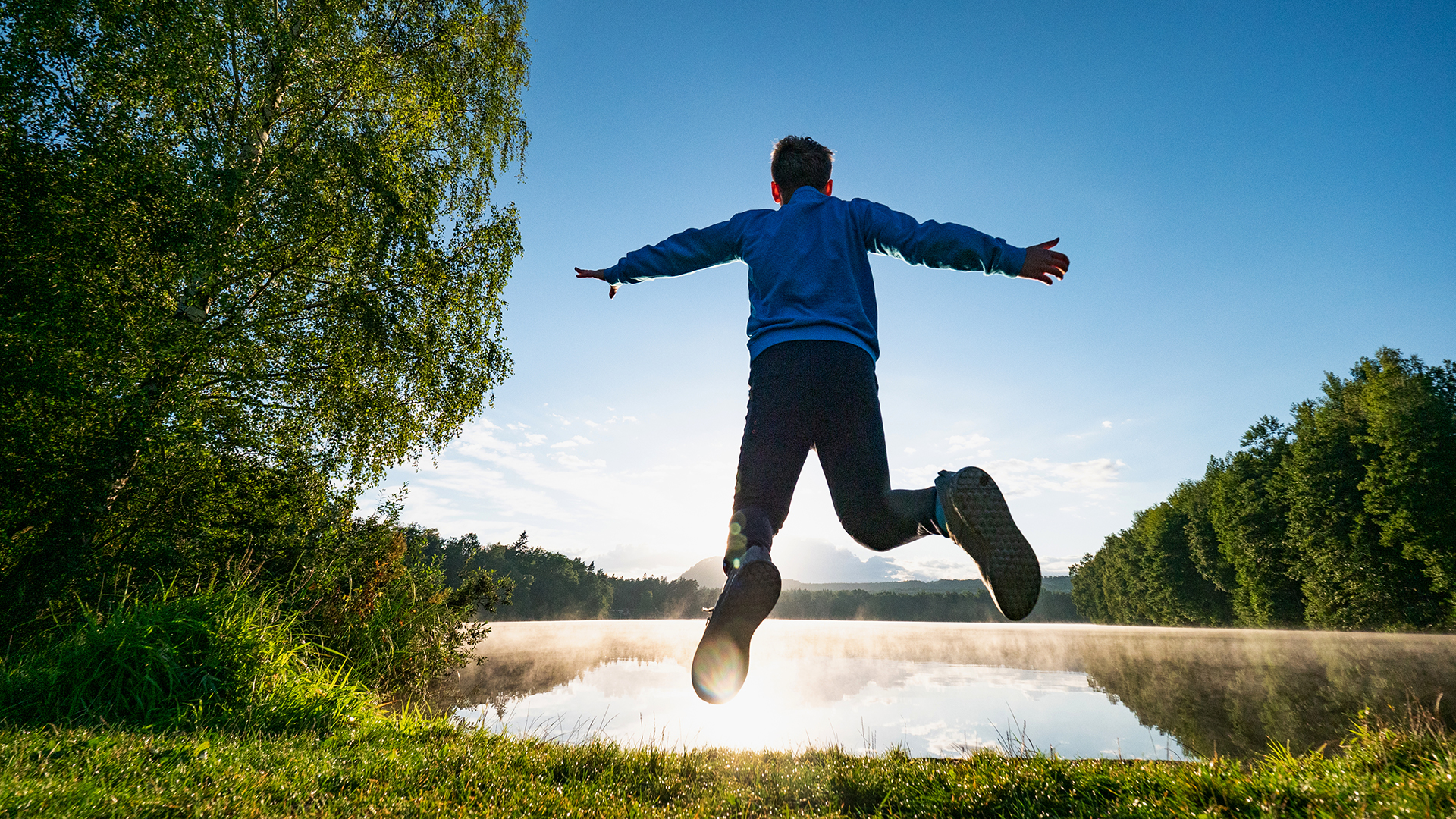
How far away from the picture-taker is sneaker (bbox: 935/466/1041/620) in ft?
6.14

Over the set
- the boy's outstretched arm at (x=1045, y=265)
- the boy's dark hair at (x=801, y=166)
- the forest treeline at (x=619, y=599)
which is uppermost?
the boy's dark hair at (x=801, y=166)

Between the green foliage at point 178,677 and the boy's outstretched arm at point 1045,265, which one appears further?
the green foliage at point 178,677

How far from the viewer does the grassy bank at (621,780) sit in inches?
85.0

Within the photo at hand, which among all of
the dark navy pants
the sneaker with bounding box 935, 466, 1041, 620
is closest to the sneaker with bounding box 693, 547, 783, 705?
the dark navy pants

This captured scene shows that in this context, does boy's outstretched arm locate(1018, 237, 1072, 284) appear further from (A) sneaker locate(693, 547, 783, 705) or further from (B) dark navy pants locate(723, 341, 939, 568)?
(A) sneaker locate(693, 547, 783, 705)

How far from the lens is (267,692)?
3.89 meters

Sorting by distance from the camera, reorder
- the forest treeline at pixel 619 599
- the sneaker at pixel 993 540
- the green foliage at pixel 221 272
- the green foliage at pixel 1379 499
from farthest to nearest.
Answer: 1. the forest treeline at pixel 619 599
2. the green foliage at pixel 1379 499
3. the green foliage at pixel 221 272
4. the sneaker at pixel 993 540

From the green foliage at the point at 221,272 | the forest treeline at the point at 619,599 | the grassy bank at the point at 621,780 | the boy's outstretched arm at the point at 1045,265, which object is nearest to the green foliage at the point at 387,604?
the green foliage at the point at 221,272

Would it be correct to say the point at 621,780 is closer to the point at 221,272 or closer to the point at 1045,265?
the point at 1045,265

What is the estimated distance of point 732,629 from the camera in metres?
2.01

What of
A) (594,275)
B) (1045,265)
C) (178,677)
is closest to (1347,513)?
(1045,265)

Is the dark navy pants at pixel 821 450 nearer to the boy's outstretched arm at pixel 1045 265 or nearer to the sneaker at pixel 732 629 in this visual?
the sneaker at pixel 732 629

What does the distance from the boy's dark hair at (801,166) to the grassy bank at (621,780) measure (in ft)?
9.80

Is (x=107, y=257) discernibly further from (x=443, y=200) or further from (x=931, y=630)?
(x=931, y=630)
